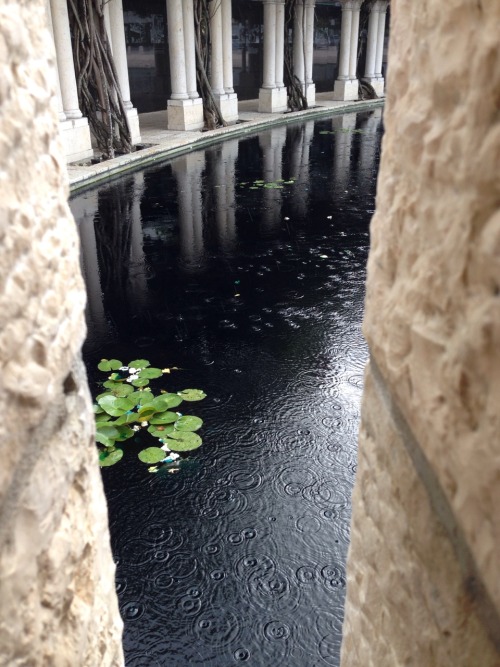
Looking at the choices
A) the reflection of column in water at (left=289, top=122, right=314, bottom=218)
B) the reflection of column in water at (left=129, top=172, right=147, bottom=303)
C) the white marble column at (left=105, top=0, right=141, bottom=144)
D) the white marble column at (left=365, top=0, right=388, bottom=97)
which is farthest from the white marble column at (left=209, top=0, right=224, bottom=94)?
the white marble column at (left=365, top=0, right=388, bottom=97)

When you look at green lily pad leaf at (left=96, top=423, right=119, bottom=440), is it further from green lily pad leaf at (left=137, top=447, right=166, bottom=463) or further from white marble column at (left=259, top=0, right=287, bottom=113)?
white marble column at (left=259, top=0, right=287, bottom=113)

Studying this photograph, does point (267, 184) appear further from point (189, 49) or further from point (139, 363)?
point (139, 363)

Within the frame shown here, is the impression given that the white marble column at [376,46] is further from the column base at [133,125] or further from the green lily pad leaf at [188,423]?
the green lily pad leaf at [188,423]

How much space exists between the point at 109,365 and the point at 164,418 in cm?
81

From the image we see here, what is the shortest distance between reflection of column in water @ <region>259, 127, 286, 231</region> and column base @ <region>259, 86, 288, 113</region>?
2.13m

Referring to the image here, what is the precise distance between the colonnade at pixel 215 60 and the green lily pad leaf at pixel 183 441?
540cm

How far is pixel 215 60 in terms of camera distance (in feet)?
48.4

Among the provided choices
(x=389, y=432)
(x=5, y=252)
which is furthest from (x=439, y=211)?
(x=5, y=252)

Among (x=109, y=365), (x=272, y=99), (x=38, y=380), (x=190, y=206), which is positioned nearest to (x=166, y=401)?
(x=109, y=365)

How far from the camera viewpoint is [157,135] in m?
13.4

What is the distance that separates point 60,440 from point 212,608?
1.99 m

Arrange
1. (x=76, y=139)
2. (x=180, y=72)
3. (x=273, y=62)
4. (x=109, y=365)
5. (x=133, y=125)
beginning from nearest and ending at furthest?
(x=109, y=365), (x=76, y=139), (x=133, y=125), (x=180, y=72), (x=273, y=62)

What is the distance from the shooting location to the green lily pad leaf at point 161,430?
3.61 meters

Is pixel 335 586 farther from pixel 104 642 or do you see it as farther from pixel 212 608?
pixel 104 642
